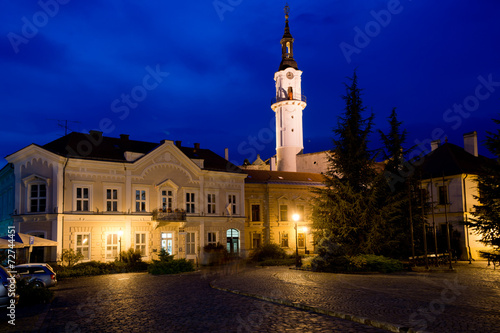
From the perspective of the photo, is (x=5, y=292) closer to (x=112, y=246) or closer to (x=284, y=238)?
(x=112, y=246)

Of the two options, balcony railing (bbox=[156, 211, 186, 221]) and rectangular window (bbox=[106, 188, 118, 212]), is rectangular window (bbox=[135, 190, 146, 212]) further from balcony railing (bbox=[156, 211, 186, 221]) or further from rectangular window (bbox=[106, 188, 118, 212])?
rectangular window (bbox=[106, 188, 118, 212])

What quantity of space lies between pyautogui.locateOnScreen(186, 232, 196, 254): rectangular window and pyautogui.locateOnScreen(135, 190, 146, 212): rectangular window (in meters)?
4.83

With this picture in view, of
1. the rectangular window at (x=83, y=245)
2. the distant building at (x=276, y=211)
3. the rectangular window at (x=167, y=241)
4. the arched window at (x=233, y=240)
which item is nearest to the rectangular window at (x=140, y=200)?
the rectangular window at (x=167, y=241)

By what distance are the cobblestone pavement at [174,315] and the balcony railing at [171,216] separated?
55.9ft

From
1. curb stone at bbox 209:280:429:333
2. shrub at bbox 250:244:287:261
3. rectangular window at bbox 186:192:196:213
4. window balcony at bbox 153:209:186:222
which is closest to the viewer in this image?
curb stone at bbox 209:280:429:333

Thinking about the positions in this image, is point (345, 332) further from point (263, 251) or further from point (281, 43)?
point (281, 43)

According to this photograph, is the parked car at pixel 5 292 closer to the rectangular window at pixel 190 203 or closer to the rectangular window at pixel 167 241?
the rectangular window at pixel 167 241

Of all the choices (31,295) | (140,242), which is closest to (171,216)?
(140,242)

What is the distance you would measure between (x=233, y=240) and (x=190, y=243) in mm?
5000

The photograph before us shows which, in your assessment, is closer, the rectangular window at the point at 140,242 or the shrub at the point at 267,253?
the rectangular window at the point at 140,242

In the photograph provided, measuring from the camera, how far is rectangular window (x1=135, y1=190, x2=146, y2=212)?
121 feet

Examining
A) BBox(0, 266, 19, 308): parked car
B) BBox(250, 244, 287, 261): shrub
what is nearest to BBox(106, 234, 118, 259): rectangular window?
BBox(250, 244, 287, 261): shrub

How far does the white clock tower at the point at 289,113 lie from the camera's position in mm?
65375

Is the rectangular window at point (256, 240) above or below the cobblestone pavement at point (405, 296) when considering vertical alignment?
above
